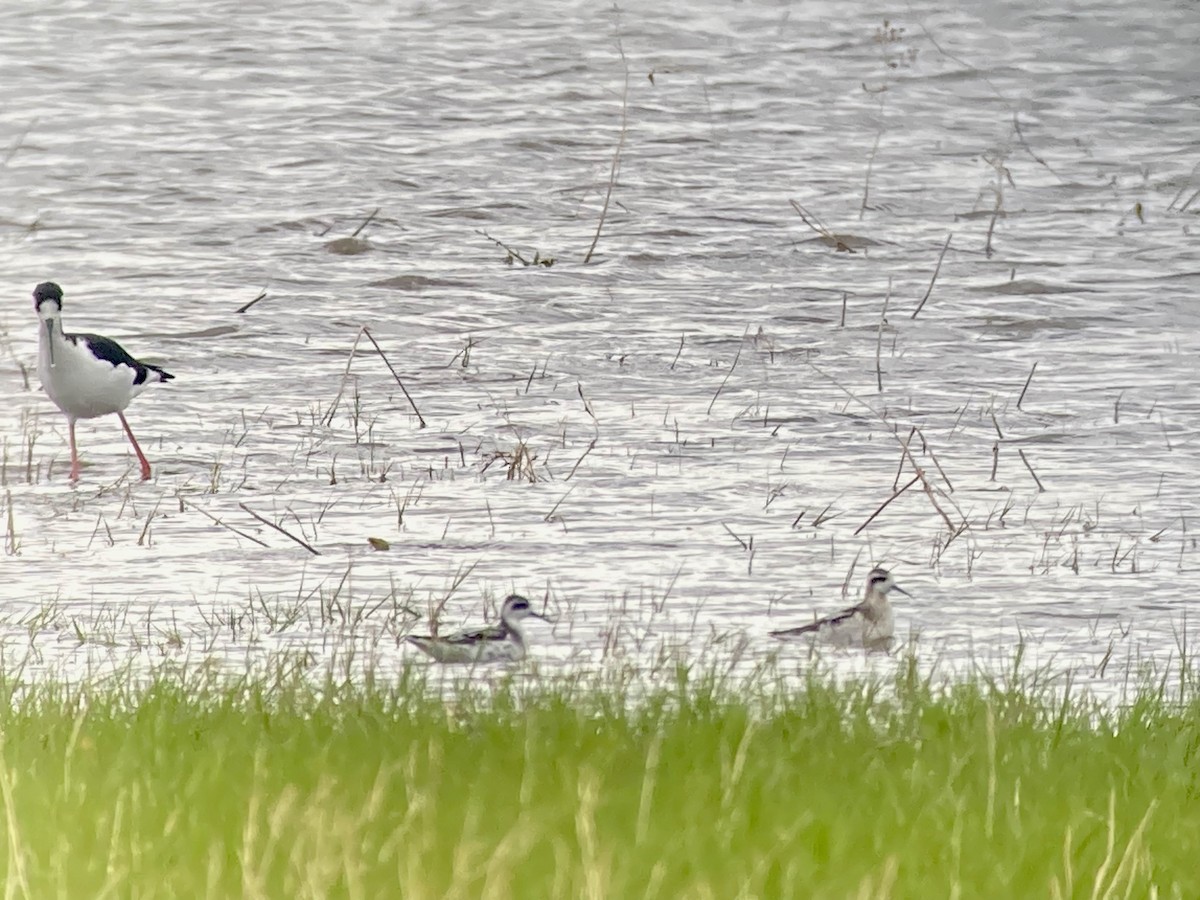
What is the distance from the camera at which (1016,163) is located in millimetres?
22594

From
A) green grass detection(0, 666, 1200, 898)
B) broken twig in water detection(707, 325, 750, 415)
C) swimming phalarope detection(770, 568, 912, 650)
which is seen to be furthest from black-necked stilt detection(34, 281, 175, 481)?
green grass detection(0, 666, 1200, 898)

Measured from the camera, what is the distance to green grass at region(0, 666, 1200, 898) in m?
5.22

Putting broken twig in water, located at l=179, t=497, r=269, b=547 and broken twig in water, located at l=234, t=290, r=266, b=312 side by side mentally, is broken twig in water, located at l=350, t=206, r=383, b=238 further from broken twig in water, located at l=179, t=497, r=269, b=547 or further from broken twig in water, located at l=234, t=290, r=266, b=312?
broken twig in water, located at l=179, t=497, r=269, b=547

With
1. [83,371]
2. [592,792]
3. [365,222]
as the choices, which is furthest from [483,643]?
[365,222]

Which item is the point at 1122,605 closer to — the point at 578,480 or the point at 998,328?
the point at 578,480

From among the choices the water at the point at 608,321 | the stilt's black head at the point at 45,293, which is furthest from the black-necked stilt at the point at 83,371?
the water at the point at 608,321

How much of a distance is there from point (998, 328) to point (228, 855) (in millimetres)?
11189

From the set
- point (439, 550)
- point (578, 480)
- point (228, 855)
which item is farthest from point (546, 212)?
point (228, 855)

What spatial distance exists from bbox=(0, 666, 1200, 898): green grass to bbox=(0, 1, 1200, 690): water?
33.7 inches

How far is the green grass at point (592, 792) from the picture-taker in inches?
205

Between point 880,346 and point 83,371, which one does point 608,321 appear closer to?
point 880,346

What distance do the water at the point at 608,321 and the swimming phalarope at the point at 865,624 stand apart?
26 centimetres

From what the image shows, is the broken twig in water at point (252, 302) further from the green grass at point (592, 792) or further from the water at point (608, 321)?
the green grass at point (592, 792)

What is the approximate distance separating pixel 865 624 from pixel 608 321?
7.59 metres
